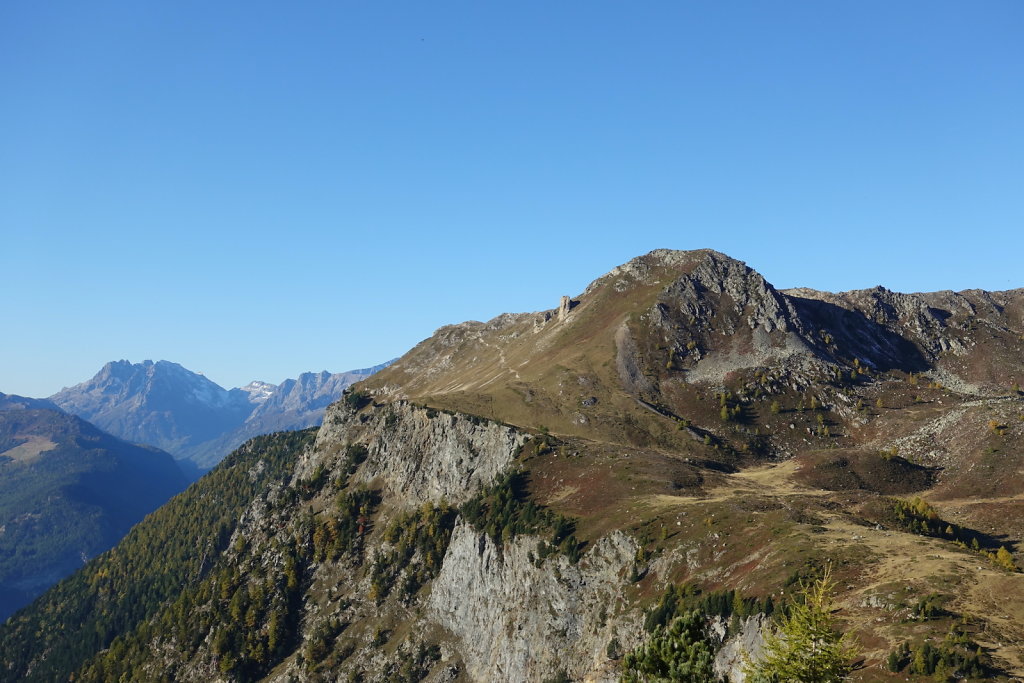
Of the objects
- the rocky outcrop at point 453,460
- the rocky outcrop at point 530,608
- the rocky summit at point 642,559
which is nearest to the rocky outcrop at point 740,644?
the rocky summit at point 642,559

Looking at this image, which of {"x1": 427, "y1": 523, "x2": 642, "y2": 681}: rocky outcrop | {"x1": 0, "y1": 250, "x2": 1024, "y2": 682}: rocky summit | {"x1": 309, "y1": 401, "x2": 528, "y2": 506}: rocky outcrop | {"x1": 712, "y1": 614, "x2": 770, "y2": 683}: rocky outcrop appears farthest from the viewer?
{"x1": 309, "y1": 401, "x2": 528, "y2": 506}: rocky outcrop

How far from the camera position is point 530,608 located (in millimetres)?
127500

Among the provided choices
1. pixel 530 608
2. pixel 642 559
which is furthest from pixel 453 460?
pixel 642 559

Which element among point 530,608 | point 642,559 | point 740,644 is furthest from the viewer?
point 530,608

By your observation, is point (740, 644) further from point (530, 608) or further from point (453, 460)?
point (453, 460)

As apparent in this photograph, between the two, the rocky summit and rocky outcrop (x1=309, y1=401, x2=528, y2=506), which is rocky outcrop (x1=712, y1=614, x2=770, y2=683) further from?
rocky outcrop (x1=309, y1=401, x2=528, y2=506)

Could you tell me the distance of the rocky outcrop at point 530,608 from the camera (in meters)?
110

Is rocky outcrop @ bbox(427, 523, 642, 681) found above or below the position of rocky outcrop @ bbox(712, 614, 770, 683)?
below

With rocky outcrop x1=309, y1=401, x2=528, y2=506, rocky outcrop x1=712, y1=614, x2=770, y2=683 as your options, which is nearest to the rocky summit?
rocky outcrop x1=712, y1=614, x2=770, y2=683

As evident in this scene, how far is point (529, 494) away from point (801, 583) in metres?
81.0

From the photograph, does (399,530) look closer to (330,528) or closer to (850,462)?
(330,528)

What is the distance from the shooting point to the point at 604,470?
489 ft

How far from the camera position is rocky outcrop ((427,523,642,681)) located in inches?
4338

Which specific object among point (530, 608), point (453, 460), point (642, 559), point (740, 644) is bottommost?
point (530, 608)
